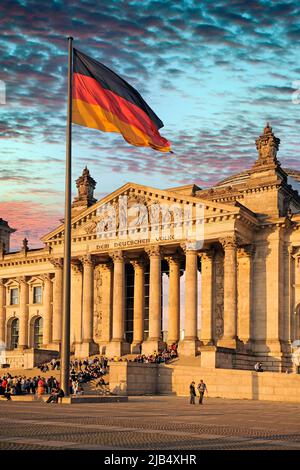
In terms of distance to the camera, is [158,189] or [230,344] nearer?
[230,344]

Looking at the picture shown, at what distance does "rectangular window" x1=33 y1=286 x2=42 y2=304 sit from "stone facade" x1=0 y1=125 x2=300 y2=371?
10770 millimetres

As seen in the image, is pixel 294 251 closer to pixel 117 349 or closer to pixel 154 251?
pixel 154 251

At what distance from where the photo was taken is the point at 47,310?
90.7 metres

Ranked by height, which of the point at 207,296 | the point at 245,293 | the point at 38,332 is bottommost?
the point at 38,332

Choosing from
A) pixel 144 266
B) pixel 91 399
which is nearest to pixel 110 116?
pixel 91 399

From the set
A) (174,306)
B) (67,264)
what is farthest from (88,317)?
(67,264)

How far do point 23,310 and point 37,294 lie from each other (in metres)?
2.59

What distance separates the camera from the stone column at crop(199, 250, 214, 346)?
7506 centimetres

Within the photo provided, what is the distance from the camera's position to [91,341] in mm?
77875

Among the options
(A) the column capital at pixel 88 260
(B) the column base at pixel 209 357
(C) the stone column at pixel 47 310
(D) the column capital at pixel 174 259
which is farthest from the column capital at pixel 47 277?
(B) the column base at pixel 209 357

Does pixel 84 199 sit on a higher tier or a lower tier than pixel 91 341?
higher

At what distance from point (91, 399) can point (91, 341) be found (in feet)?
117

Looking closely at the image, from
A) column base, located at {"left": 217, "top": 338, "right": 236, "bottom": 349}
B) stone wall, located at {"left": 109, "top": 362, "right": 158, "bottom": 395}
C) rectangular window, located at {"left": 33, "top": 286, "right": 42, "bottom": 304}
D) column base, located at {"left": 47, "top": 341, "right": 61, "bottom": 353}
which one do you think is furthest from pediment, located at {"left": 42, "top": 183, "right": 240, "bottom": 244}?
stone wall, located at {"left": 109, "top": 362, "right": 158, "bottom": 395}
